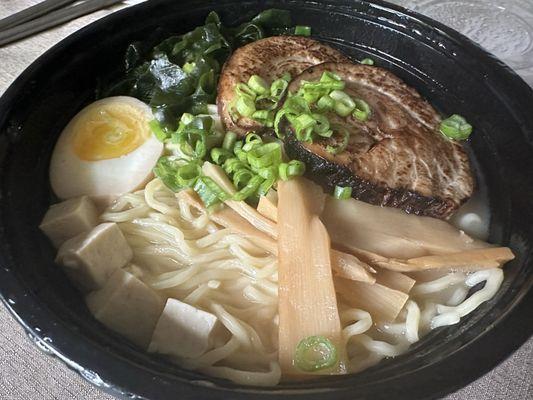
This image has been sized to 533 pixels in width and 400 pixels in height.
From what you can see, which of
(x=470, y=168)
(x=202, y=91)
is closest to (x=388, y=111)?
(x=470, y=168)

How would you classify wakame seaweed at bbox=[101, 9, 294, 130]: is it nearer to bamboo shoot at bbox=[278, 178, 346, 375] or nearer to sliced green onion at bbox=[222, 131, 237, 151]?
sliced green onion at bbox=[222, 131, 237, 151]

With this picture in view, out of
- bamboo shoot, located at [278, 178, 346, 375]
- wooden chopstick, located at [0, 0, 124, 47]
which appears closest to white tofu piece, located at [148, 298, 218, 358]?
bamboo shoot, located at [278, 178, 346, 375]

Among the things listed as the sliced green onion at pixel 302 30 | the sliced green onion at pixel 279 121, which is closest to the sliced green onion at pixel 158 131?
the sliced green onion at pixel 279 121

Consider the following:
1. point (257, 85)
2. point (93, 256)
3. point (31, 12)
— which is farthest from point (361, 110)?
point (31, 12)

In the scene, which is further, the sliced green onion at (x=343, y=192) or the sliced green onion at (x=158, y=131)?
the sliced green onion at (x=158, y=131)

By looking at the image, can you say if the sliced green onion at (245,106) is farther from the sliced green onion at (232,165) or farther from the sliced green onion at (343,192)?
the sliced green onion at (343,192)

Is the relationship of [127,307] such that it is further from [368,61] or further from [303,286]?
[368,61]

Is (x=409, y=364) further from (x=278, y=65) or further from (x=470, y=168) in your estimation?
(x=278, y=65)
